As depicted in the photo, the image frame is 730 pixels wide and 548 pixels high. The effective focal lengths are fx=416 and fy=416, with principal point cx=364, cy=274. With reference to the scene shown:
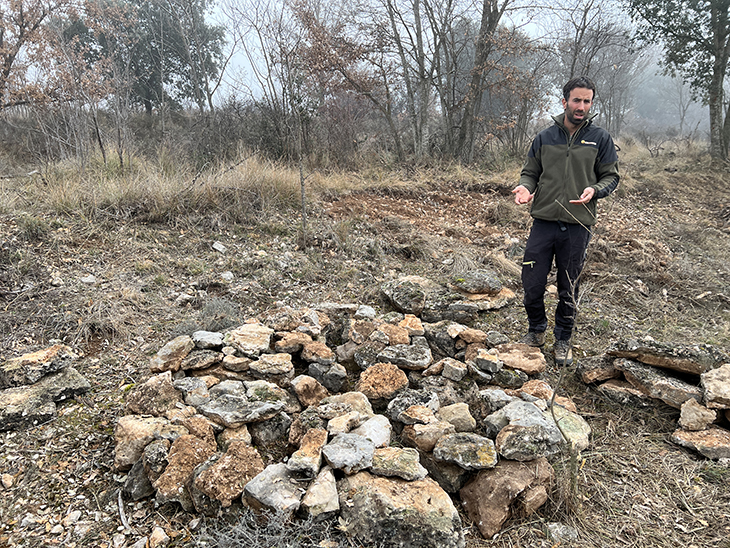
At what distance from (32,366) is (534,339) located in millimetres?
3088

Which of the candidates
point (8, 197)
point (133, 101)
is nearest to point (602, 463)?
point (8, 197)

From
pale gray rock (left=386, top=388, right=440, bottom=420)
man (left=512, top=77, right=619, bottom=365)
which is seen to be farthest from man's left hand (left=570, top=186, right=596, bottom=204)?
pale gray rock (left=386, top=388, right=440, bottom=420)

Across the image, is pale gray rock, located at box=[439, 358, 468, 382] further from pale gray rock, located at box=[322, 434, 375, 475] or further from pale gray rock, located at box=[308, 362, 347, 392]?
pale gray rock, located at box=[322, 434, 375, 475]

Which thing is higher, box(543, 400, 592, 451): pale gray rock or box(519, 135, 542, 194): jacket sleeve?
box(519, 135, 542, 194): jacket sleeve

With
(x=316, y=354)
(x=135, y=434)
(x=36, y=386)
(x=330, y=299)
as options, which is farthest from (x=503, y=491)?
(x=36, y=386)

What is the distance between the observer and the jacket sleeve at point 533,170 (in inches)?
106

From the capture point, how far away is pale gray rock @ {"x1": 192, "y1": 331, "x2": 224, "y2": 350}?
2.56 meters

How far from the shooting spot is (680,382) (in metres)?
2.32

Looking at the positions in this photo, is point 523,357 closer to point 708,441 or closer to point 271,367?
point 708,441

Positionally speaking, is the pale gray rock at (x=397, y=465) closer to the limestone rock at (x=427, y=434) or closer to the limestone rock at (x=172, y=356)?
the limestone rock at (x=427, y=434)

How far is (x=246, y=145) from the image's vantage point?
25.2ft

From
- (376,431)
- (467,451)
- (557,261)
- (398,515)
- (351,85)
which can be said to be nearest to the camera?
(398,515)

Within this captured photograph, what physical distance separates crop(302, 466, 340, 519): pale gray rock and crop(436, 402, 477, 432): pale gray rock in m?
0.73

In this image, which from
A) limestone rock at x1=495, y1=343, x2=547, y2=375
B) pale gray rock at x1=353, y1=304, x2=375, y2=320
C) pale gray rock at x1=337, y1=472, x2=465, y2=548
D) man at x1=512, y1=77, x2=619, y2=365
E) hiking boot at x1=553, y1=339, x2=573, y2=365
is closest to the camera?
pale gray rock at x1=337, y1=472, x2=465, y2=548
